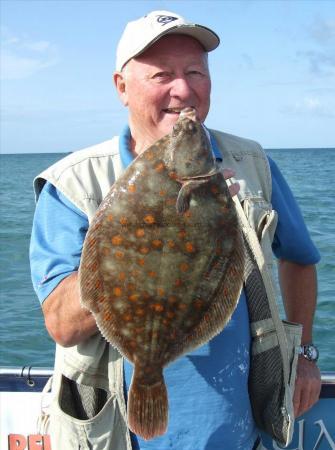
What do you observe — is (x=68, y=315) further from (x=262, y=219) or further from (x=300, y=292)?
(x=300, y=292)

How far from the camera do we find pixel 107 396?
2.88 metres

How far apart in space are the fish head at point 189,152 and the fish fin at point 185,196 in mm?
38

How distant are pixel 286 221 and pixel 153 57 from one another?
1.04 metres

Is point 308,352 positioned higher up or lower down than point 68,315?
lower down

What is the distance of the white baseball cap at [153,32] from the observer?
2869 millimetres

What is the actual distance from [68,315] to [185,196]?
0.75 metres

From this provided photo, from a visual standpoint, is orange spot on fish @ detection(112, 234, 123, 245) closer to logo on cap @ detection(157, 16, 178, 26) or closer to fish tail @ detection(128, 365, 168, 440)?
fish tail @ detection(128, 365, 168, 440)

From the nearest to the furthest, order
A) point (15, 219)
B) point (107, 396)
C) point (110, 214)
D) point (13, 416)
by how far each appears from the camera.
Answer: point (110, 214) < point (107, 396) < point (13, 416) < point (15, 219)

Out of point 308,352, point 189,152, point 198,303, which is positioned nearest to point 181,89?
point 189,152

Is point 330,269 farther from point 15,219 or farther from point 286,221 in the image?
point 15,219

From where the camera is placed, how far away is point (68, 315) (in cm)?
254

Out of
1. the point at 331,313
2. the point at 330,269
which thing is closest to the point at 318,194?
the point at 330,269

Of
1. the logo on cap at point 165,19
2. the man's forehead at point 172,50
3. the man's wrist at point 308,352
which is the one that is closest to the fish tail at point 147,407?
the man's wrist at point 308,352

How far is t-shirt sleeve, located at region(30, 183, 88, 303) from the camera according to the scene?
265 cm
